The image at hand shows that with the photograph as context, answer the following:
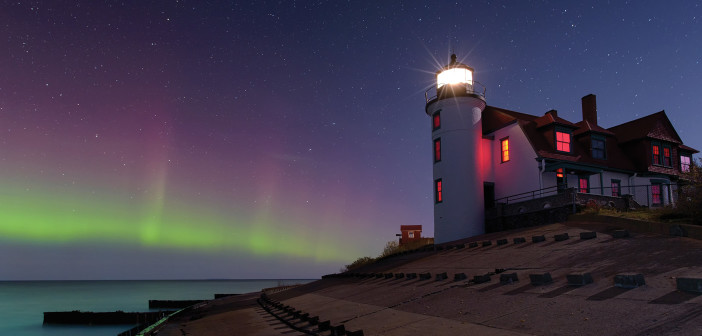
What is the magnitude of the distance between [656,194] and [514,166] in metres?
12.4

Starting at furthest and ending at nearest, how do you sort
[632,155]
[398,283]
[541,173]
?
[632,155]
[541,173]
[398,283]

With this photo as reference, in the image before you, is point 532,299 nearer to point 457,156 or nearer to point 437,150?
point 457,156

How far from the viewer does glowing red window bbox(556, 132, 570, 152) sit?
33.8 metres

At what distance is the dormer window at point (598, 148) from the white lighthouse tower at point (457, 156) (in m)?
8.28

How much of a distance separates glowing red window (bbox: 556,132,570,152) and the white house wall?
258 cm

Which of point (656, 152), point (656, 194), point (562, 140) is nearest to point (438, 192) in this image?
point (562, 140)

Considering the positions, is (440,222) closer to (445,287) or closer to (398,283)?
(398,283)

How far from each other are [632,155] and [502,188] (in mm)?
11799

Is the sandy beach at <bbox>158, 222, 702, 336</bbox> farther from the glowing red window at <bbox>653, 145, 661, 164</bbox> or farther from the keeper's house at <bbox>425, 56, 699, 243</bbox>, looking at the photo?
the glowing red window at <bbox>653, 145, 661, 164</bbox>

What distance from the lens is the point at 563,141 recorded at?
34.2 metres

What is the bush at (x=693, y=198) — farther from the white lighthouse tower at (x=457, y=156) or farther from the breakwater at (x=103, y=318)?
the breakwater at (x=103, y=318)

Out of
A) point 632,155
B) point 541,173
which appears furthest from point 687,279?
point 632,155

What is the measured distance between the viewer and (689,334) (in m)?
7.58

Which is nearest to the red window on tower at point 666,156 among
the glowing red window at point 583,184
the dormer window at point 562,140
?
the glowing red window at point 583,184
